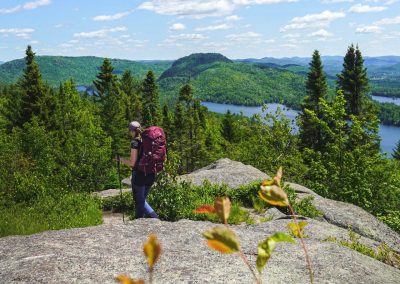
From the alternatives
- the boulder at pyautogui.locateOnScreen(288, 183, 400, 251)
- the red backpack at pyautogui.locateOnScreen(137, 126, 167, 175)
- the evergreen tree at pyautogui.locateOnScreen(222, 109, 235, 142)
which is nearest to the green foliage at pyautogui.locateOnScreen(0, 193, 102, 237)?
the red backpack at pyautogui.locateOnScreen(137, 126, 167, 175)

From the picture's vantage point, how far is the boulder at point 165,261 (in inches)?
236

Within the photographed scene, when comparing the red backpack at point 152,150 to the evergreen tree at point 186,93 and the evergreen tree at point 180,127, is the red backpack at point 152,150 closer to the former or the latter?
the evergreen tree at point 180,127

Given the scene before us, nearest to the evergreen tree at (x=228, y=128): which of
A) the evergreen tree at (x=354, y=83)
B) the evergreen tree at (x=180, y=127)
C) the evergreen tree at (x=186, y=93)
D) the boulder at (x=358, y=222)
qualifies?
the evergreen tree at (x=186, y=93)

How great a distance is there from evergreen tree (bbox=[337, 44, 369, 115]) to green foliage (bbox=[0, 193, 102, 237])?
97.3ft

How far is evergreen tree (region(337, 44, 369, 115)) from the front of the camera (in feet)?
122

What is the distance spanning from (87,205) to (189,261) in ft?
22.8

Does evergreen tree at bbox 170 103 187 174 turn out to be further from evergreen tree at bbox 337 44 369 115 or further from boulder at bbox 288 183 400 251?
boulder at bbox 288 183 400 251

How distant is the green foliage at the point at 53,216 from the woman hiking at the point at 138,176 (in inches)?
74.5

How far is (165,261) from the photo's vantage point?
6.64 m

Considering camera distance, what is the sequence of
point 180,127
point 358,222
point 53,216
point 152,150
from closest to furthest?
1. point 152,150
2. point 53,216
3. point 358,222
4. point 180,127

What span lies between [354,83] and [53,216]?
32333mm

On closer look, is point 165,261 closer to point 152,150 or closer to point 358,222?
point 152,150

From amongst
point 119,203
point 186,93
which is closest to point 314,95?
point 186,93

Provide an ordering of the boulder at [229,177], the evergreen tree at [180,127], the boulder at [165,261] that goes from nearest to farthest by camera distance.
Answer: the boulder at [165,261] < the boulder at [229,177] < the evergreen tree at [180,127]
